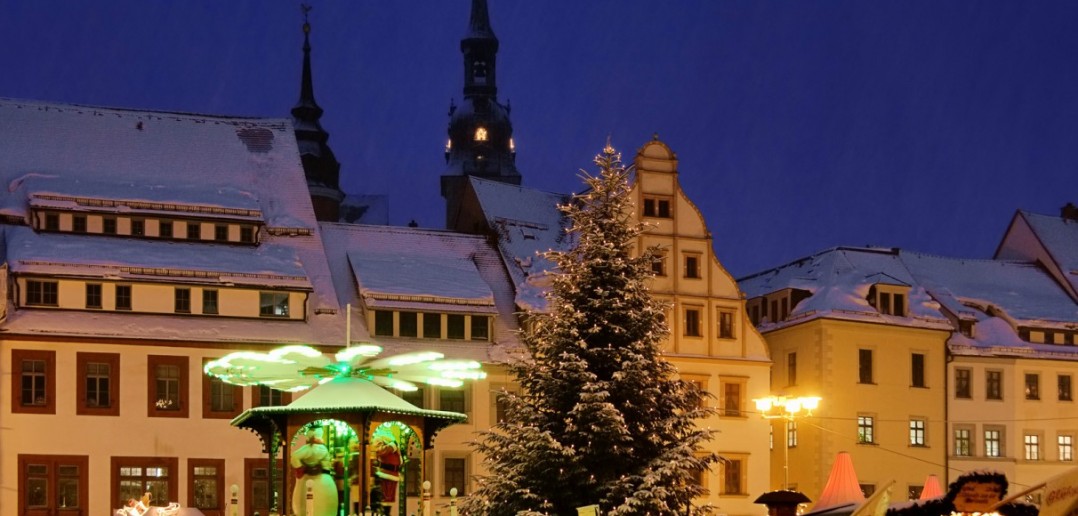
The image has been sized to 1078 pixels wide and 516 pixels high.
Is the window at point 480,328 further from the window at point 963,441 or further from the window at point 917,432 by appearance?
the window at point 963,441

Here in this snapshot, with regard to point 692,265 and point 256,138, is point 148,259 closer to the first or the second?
point 256,138

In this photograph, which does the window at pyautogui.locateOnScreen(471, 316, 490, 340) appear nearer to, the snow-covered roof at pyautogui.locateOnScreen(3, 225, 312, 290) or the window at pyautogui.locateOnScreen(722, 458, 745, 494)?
the snow-covered roof at pyautogui.locateOnScreen(3, 225, 312, 290)

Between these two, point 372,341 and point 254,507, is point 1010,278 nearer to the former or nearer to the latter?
point 372,341

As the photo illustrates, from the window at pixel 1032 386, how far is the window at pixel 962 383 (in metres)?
2.34

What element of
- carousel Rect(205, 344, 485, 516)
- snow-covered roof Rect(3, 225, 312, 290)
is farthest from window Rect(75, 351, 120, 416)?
carousel Rect(205, 344, 485, 516)

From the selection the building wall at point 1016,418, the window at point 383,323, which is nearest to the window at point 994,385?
the building wall at point 1016,418

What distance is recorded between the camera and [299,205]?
166 ft

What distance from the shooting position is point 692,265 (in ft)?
171

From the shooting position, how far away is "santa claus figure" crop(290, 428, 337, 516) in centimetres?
2428

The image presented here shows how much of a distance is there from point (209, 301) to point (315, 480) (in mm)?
22640

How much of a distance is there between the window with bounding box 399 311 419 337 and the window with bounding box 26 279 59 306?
10.1 m

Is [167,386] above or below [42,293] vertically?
below

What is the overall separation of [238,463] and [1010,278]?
29.7 metres

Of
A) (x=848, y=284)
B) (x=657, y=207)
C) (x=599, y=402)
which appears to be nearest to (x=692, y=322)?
(x=657, y=207)
